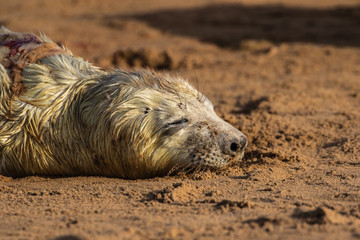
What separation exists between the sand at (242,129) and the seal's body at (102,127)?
14 cm

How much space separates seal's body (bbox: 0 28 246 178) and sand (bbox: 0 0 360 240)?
0.47 feet

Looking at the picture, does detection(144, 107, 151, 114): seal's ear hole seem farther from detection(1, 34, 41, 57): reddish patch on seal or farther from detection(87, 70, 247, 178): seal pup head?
detection(1, 34, 41, 57): reddish patch on seal

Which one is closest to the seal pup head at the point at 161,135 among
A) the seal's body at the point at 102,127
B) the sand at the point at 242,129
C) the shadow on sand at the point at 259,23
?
the seal's body at the point at 102,127

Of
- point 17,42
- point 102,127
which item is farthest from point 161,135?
point 17,42

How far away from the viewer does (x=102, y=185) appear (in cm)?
436

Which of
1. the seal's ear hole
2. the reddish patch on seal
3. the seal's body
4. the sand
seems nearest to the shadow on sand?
the sand

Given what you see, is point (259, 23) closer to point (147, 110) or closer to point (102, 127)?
point (147, 110)

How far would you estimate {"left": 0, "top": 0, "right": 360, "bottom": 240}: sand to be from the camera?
327 cm

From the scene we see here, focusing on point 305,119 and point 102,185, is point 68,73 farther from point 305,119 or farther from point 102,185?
point 305,119

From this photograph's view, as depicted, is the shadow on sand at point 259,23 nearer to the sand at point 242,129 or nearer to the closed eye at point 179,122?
the sand at point 242,129

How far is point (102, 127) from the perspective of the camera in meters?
4.54

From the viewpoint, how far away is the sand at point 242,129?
3.27 m

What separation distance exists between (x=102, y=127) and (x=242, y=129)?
1.88m

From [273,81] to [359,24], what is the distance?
4.60 meters
